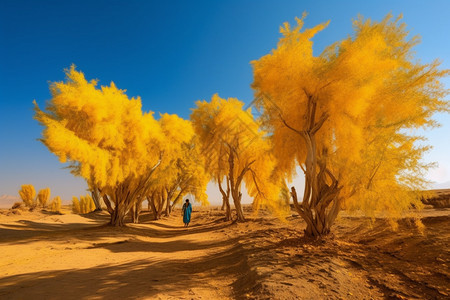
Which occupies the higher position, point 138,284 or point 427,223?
point 427,223

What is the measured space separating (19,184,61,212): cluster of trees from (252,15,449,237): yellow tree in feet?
113

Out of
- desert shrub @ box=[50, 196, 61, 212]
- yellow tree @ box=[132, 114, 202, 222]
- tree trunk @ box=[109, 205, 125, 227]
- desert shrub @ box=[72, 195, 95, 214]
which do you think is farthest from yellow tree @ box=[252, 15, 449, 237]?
desert shrub @ box=[50, 196, 61, 212]

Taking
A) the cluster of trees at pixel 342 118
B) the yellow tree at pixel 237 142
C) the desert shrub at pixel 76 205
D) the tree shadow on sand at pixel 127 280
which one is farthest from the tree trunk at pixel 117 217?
the desert shrub at pixel 76 205

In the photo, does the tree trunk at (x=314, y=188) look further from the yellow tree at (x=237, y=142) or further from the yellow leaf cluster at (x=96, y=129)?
the yellow leaf cluster at (x=96, y=129)

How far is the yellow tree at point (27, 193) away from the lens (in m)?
30.5

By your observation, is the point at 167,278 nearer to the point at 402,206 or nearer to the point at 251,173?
the point at 402,206

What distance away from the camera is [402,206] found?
641 cm

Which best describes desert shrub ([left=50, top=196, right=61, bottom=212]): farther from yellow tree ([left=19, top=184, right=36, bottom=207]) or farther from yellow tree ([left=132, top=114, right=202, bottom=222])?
yellow tree ([left=132, top=114, right=202, bottom=222])

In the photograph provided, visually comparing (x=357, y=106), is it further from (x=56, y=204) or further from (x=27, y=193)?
(x=27, y=193)

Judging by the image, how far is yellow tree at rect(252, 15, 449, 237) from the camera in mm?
6400

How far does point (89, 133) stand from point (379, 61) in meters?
11.3

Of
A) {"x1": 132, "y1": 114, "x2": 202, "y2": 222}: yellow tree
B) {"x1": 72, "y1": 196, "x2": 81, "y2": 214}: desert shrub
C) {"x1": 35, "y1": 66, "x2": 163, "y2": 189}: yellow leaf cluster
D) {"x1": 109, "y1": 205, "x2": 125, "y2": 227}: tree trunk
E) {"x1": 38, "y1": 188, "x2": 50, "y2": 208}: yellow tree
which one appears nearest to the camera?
{"x1": 35, "y1": 66, "x2": 163, "y2": 189}: yellow leaf cluster

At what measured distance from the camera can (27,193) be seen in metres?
A: 30.7

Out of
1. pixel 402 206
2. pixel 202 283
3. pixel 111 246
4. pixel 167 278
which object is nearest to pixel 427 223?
pixel 402 206
